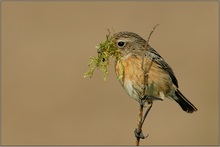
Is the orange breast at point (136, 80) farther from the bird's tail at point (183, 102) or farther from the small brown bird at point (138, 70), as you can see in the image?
the bird's tail at point (183, 102)

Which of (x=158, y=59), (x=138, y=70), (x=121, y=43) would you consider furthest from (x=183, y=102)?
(x=121, y=43)

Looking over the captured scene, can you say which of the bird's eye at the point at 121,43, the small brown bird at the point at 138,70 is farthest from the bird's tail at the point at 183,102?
the bird's eye at the point at 121,43

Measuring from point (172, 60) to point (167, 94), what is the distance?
6416 millimetres

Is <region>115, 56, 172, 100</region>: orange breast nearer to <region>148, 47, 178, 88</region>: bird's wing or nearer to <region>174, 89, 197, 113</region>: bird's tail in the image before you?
<region>148, 47, 178, 88</region>: bird's wing

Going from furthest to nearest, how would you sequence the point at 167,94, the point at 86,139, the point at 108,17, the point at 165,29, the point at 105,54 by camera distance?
the point at 108,17 < the point at 165,29 < the point at 86,139 < the point at 167,94 < the point at 105,54

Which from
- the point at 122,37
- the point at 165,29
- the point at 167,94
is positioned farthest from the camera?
the point at 165,29

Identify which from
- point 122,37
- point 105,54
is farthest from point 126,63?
point 105,54

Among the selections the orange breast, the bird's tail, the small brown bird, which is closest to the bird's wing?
the small brown bird

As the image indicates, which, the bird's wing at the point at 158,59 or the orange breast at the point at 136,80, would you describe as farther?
the bird's wing at the point at 158,59

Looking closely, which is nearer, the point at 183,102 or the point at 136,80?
the point at 136,80

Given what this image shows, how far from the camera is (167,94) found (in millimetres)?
8648

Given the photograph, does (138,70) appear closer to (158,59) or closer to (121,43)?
(121,43)

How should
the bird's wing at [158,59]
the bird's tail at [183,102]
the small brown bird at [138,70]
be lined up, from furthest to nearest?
the bird's tail at [183,102] < the bird's wing at [158,59] < the small brown bird at [138,70]

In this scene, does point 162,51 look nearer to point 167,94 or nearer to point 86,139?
point 86,139
